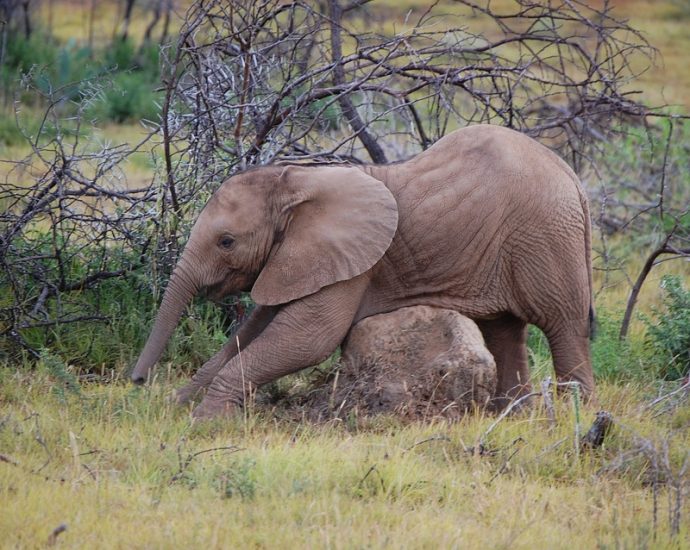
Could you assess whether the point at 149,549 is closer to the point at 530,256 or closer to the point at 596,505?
the point at 596,505

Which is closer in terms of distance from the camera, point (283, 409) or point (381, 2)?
point (283, 409)

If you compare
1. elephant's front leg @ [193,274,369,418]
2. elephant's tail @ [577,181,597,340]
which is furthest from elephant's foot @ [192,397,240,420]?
elephant's tail @ [577,181,597,340]

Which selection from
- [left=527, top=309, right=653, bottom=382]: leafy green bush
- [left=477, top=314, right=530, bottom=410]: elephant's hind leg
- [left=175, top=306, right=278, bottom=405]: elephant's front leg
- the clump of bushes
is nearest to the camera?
[left=175, top=306, right=278, bottom=405]: elephant's front leg

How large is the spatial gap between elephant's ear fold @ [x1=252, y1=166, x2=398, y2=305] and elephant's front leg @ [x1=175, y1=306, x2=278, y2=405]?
1.06 feet

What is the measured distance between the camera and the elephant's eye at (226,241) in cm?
596

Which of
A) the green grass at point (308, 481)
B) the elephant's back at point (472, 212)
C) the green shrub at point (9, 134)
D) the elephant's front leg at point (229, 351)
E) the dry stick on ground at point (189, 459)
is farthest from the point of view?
the green shrub at point (9, 134)

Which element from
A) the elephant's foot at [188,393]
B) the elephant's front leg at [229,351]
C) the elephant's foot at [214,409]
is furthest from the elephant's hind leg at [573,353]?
the elephant's foot at [188,393]

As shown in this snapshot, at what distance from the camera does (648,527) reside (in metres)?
4.44

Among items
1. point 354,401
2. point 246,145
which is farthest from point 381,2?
point 354,401

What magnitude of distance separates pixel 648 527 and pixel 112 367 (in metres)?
3.67

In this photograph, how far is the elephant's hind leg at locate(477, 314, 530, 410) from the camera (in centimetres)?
661

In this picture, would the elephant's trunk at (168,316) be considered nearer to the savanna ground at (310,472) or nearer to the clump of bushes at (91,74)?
the savanna ground at (310,472)

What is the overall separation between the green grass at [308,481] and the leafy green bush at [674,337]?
122cm

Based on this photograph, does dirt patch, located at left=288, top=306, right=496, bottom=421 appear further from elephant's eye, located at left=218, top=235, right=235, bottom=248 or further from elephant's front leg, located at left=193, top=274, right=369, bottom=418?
elephant's eye, located at left=218, top=235, right=235, bottom=248
